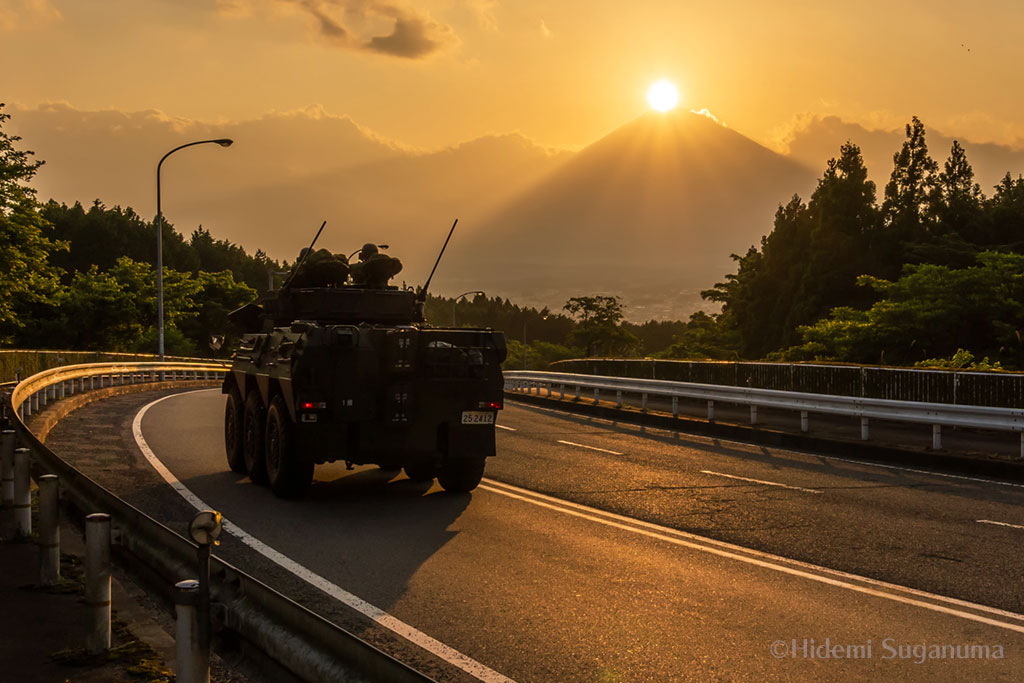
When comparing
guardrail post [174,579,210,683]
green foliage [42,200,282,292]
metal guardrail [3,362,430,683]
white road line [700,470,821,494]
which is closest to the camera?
metal guardrail [3,362,430,683]

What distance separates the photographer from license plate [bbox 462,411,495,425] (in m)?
11.7

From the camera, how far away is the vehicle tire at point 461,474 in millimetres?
12102

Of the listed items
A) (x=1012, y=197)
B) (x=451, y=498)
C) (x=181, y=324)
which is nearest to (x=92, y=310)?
(x=181, y=324)

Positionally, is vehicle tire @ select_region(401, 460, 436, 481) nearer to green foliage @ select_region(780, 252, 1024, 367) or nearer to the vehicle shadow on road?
the vehicle shadow on road

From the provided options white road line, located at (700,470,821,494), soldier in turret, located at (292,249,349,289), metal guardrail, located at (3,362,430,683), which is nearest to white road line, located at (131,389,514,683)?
metal guardrail, located at (3,362,430,683)

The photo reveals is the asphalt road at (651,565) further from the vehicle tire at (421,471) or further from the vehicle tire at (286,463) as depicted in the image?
the vehicle tire at (421,471)

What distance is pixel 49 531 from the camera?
690cm

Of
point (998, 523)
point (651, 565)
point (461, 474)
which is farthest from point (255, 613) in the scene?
point (998, 523)

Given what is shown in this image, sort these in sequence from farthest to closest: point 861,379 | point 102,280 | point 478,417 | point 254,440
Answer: point 102,280 < point 861,379 < point 254,440 < point 478,417

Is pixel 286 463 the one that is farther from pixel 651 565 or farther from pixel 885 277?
pixel 885 277

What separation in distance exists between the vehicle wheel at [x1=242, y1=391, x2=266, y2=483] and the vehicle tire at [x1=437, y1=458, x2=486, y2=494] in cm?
226

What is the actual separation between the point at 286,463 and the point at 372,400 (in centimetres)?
122

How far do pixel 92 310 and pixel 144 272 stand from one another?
48.8 feet

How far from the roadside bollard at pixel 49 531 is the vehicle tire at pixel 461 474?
219 inches
